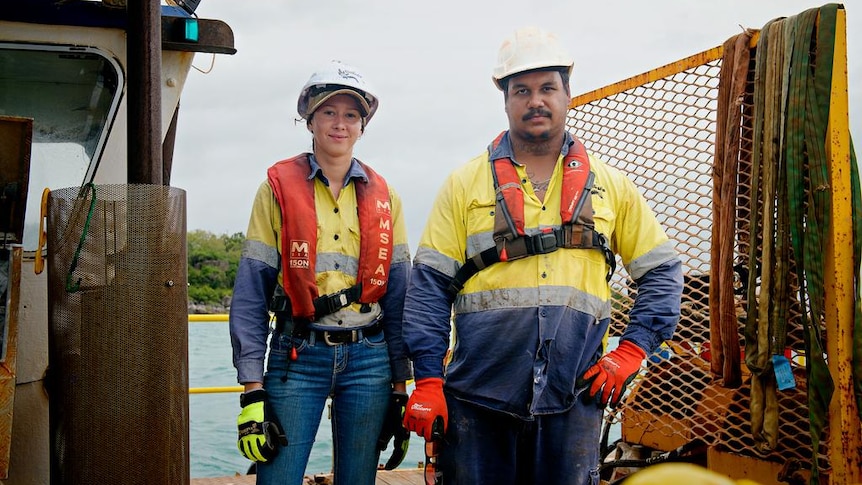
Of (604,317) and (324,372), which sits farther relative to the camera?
(324,372)

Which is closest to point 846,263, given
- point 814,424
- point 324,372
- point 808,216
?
point 808,216

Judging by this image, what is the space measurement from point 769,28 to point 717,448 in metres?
1.83

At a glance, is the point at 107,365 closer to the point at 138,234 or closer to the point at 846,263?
the point at 138,234

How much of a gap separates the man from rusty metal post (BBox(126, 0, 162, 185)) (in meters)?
1.19

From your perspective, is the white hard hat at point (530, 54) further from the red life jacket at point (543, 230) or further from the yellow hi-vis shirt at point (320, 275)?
the yellow hi-vis shirt at point (320, 275)

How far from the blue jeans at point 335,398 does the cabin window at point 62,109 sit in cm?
174

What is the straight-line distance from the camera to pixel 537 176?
2910mm

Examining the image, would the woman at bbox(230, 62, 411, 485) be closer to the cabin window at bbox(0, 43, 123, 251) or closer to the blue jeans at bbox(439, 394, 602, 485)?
the blue jeans at bbox(439, 394, 602, 485)

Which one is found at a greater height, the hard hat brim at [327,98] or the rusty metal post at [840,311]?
the hard hat brim at [327,98]

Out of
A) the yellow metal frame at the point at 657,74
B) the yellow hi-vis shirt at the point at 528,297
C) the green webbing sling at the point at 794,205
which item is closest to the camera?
the yellow hi-vis shirt at the point at 528,297

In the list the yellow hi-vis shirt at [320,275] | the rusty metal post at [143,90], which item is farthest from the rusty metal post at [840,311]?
the rusty metal post at [143,90]

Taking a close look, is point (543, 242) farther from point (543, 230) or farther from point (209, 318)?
point (209, 318)

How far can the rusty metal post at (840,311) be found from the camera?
274 cm

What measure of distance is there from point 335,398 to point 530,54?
1.57 m
